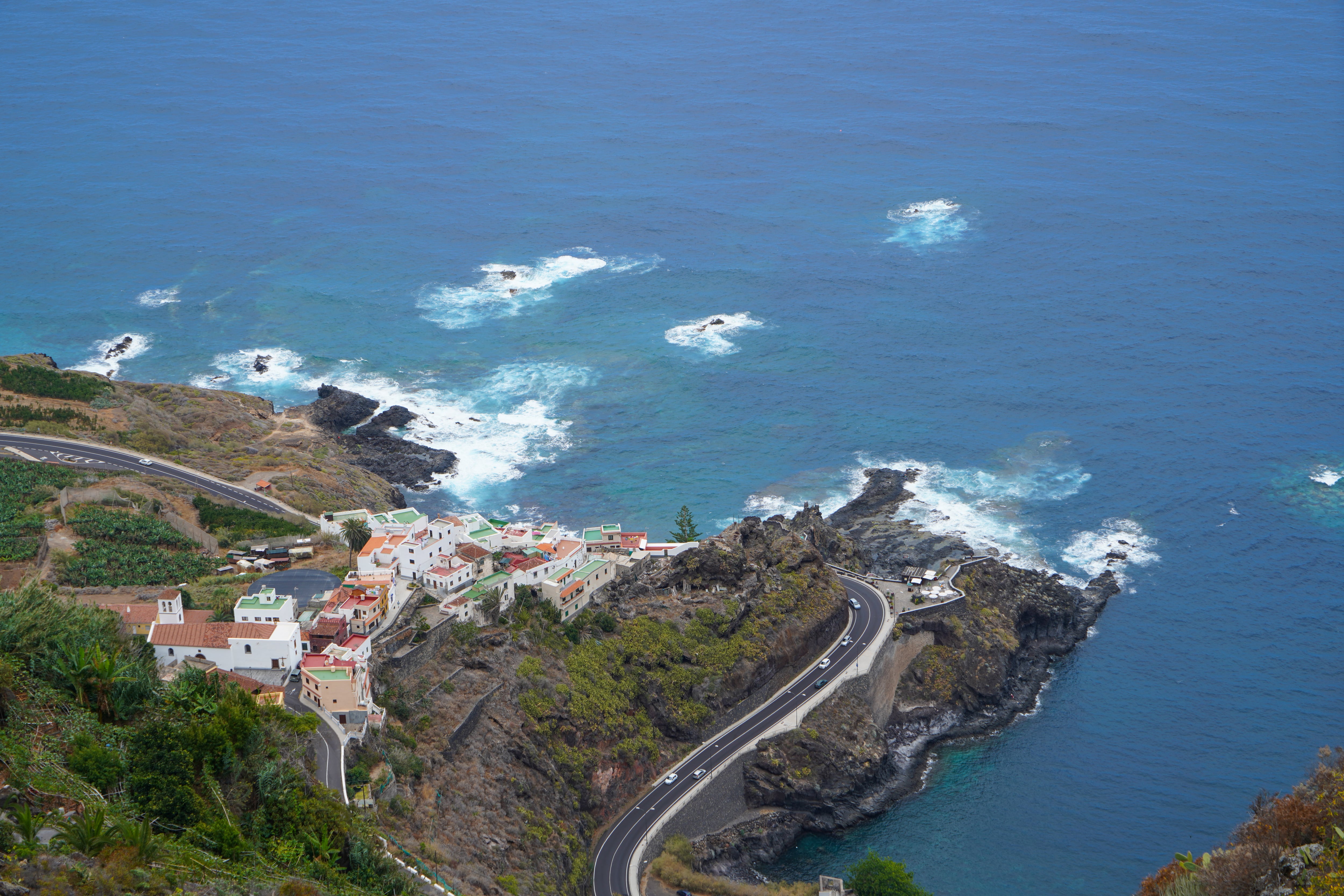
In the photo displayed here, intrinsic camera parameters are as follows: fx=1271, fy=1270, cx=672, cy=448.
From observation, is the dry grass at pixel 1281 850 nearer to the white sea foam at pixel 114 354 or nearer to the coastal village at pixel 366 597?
the coastal village at pixel 366 597

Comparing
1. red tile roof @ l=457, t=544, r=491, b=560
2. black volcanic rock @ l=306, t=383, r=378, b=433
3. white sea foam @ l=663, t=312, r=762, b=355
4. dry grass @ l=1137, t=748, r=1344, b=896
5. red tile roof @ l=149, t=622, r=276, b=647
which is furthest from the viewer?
white sea foam @ l=663, t=312, r=762, b=355

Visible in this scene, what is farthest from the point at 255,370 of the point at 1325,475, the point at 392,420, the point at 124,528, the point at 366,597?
the point at 1325,475

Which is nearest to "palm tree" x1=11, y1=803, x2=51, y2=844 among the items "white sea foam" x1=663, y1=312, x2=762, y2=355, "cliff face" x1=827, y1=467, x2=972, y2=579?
"cliff face" x1=827, y1=467, x2=972, y2=579

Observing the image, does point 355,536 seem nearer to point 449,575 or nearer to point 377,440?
point 449,575

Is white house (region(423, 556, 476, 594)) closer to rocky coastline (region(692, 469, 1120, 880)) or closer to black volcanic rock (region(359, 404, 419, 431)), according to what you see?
rocky coastline (region(692, 469, 1120, 880))

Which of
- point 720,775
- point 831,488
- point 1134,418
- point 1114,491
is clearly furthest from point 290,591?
point 1134,418

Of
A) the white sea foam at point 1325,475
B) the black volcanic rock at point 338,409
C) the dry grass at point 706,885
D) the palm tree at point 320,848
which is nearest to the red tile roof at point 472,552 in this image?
the dry grass at point 706,885

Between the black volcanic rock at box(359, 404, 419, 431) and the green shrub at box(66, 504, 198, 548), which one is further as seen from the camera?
the black volcanic rock at box(359, 404, 419, 431)
